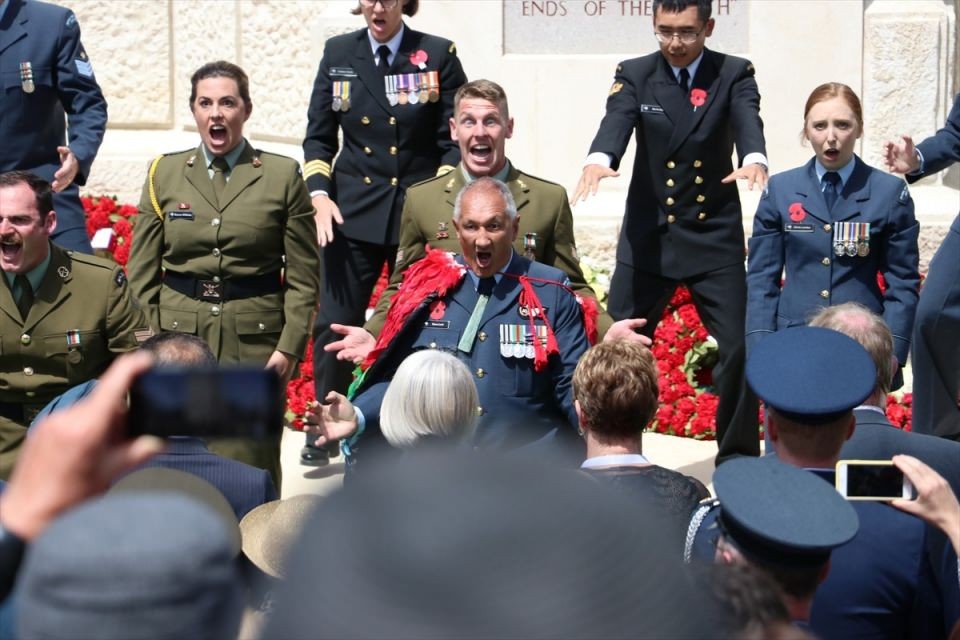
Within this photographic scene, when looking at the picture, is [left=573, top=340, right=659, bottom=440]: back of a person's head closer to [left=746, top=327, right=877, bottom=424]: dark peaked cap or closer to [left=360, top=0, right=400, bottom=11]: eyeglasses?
[left=746, top=327, right=877, bottom=424]: dark peaked cap

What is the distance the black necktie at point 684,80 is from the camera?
6.07 metres

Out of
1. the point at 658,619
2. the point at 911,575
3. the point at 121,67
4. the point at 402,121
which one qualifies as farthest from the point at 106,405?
the point at 121,67

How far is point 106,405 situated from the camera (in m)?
1.39

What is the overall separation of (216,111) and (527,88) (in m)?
3.61

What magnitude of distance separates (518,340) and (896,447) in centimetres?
154

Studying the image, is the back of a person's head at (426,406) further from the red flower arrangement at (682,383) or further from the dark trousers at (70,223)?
the red flower arrangement at (682,383)

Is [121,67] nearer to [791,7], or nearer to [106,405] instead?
[791,7]

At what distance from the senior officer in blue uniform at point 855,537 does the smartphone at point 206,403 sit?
1444mm

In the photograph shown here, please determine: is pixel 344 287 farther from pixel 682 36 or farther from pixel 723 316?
pixel 682 36

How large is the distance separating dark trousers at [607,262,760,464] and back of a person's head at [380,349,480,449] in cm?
294

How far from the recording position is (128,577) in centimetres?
113

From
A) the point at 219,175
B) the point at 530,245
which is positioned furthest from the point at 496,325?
the point at 219,175

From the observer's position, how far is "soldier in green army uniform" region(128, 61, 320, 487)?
536 cm

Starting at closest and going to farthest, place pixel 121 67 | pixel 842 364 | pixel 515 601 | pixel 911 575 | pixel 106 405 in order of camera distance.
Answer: pixel 515 601, pixel 106 405, pixel 911 575, pixel 842 364, pixel 121 67
